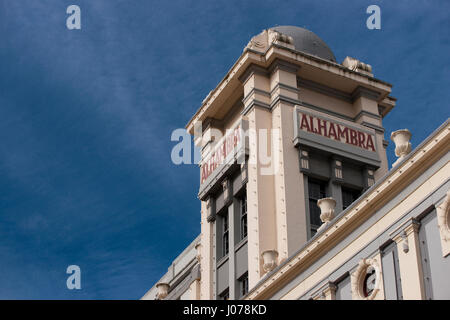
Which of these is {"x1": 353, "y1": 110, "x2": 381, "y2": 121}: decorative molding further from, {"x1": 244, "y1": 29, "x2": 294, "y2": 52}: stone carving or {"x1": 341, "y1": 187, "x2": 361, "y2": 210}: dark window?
{"x1": 244, "y1": 29, "x2": 294, "y2": 52}: stone carving

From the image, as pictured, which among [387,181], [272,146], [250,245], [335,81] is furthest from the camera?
[335,81]

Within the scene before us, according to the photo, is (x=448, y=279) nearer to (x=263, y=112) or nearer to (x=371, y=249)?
(x=371, y=249)

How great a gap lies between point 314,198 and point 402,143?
48.2ft

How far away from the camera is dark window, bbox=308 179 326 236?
3872 cm

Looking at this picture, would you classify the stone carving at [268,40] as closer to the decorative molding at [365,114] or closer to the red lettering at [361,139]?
the decorative molding at [365,114]

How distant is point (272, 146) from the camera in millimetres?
40406

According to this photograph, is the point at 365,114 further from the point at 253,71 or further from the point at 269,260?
the point at 269,260

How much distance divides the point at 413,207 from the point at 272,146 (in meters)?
17.1

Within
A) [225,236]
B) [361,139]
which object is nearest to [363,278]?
[225,236]

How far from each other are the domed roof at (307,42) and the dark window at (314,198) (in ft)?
28.3

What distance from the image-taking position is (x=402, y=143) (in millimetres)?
25312

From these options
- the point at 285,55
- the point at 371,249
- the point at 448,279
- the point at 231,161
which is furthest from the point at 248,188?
the point at 448,279

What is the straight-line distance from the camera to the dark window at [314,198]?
3872 centimetres

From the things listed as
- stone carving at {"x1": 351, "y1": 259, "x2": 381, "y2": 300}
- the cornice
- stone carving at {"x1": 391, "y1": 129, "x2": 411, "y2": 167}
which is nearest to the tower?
the cornice
